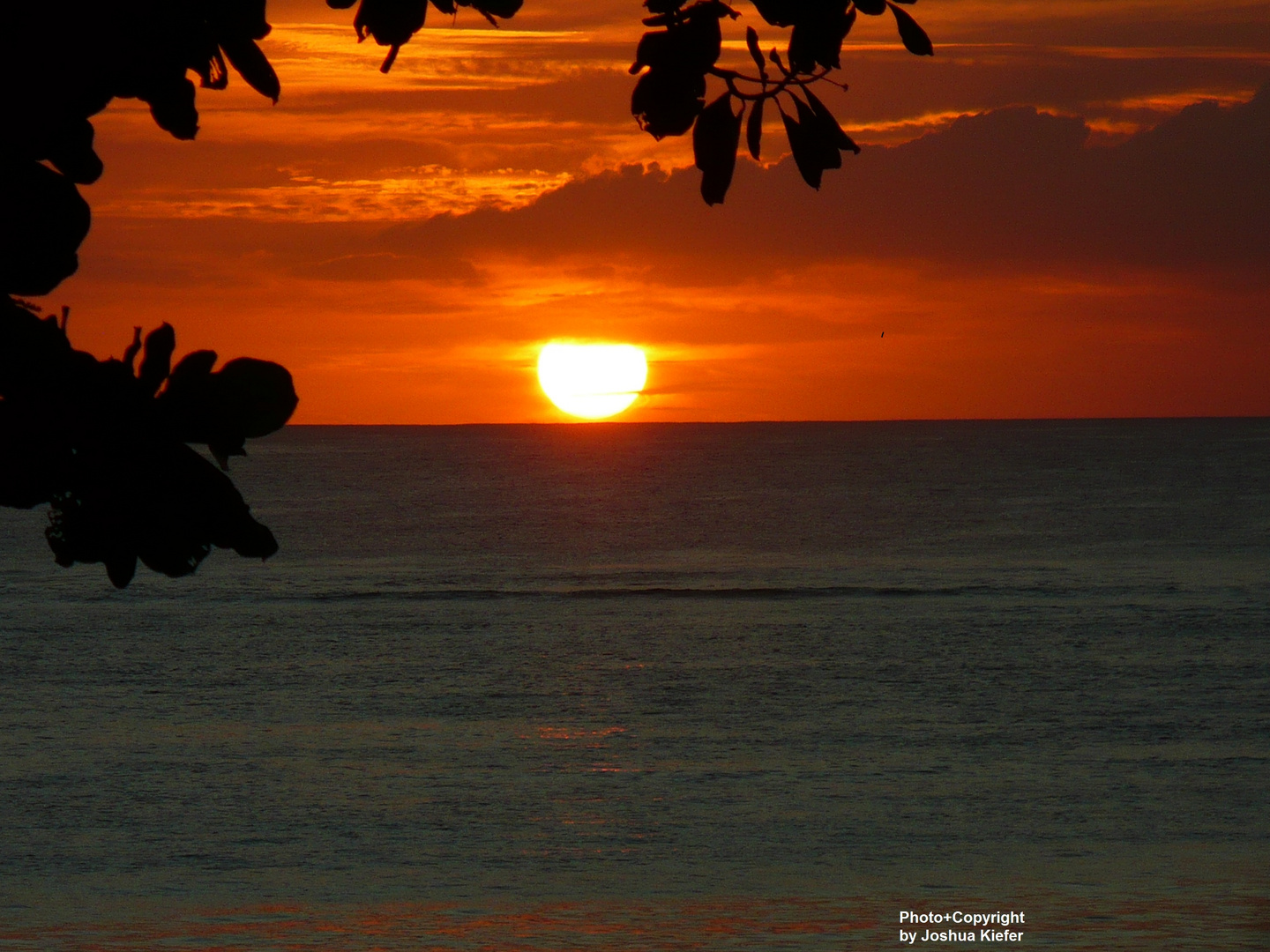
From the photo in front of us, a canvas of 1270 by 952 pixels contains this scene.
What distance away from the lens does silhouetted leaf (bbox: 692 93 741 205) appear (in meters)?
2.51

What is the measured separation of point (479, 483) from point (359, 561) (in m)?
52.1

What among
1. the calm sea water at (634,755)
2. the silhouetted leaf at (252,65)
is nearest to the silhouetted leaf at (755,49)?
the silhouetted leaf at (252,65)

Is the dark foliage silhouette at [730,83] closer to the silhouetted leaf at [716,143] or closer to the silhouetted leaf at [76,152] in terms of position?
the silhouetted leaf at [716,143]

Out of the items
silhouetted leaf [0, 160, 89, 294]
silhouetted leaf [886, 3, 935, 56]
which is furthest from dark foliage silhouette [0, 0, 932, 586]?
silhouetted leaf [886, 3, 935, 56]

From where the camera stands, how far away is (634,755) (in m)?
21.0

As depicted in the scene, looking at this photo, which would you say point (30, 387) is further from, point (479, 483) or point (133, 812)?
point (479, 483)

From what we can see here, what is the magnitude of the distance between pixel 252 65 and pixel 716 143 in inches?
31.4

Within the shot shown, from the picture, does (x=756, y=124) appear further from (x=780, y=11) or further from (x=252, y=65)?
(x=252, y=65)

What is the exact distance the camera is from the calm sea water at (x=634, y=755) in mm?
14016

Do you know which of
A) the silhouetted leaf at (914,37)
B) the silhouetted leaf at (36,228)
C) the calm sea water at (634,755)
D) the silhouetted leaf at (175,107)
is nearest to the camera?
the silhouetted leaf at (36,228)

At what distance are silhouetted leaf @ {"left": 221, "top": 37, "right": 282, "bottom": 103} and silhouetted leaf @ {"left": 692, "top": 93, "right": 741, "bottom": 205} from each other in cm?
73

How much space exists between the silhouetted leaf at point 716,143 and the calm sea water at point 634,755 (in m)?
11.2

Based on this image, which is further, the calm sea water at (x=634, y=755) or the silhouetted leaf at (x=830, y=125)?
the calm sea water at (x=634, y=755)

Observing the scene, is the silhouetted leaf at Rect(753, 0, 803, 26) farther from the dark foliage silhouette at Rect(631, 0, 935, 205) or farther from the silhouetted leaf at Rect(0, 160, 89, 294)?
the silhouetted leaf at Rect(0, 160, 89, 294)
